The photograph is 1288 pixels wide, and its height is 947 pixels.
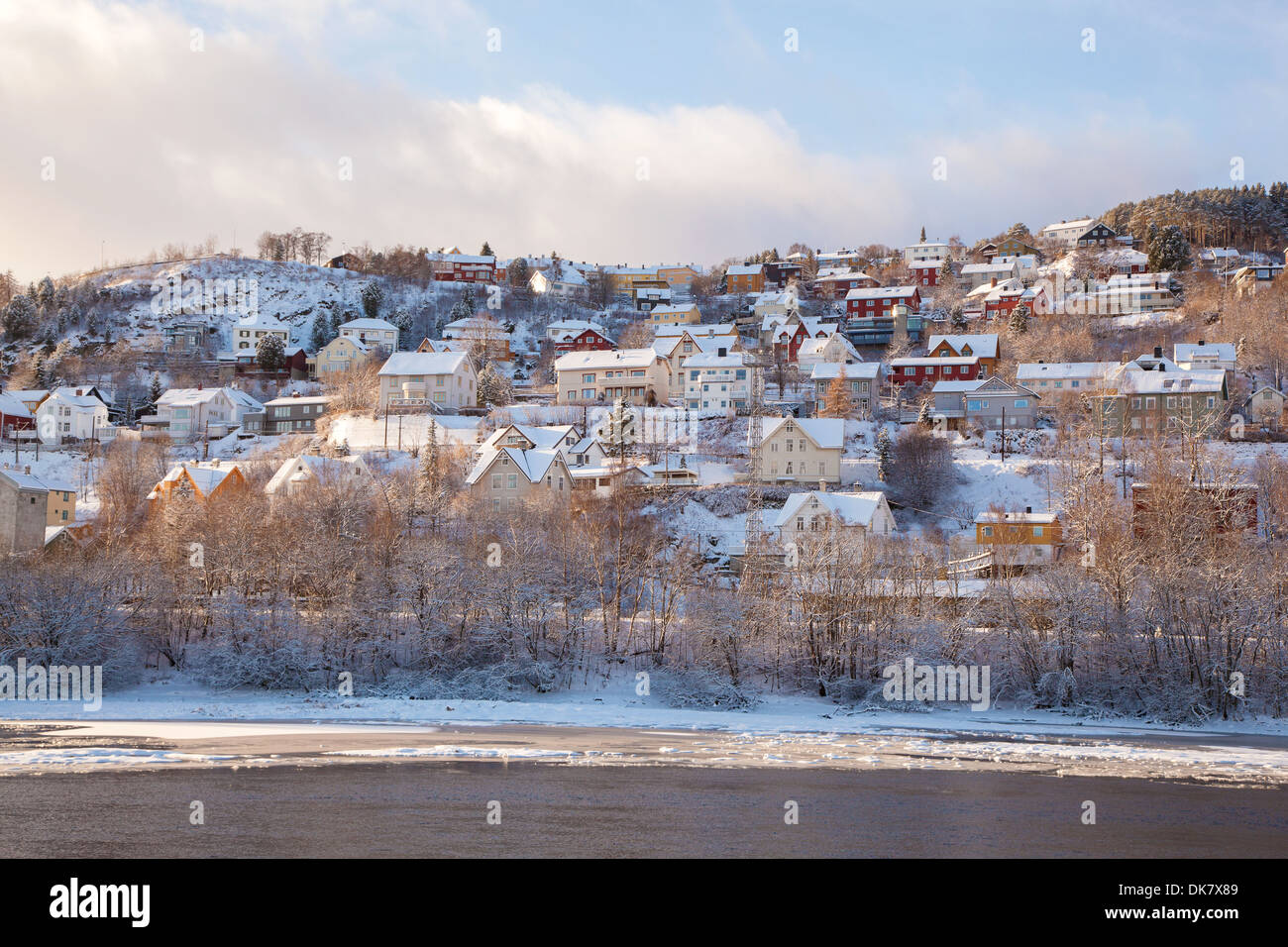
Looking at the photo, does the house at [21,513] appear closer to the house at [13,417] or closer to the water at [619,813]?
the house at [13,417]

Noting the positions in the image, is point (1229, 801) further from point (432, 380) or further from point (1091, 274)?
point (1091, 274)

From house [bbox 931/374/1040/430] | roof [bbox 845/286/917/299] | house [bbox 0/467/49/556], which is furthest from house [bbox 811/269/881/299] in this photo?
house [bbox 0/467/49/556]

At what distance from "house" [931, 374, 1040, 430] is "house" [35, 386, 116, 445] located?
72.3 m

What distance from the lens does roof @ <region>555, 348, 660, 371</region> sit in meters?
92.6

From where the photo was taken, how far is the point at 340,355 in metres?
111

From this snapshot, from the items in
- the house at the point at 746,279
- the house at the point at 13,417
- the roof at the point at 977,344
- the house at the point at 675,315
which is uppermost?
the house at the point at 746,279

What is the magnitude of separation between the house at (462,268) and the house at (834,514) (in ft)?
338

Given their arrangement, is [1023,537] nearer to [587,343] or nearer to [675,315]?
[587,343]

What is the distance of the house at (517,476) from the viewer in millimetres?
65438

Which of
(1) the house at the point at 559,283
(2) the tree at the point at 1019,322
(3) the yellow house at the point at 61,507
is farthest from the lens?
(1) the house at the point at 559,283

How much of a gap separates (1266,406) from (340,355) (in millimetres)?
86334

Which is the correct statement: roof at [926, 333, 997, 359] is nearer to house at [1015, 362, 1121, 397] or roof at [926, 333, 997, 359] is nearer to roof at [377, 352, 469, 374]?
house at [1015, 362, 1121, 397]

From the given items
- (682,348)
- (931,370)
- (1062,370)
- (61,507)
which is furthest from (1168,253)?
(61,507)

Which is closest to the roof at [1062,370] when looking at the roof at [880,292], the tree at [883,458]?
the tree at [883,458]
